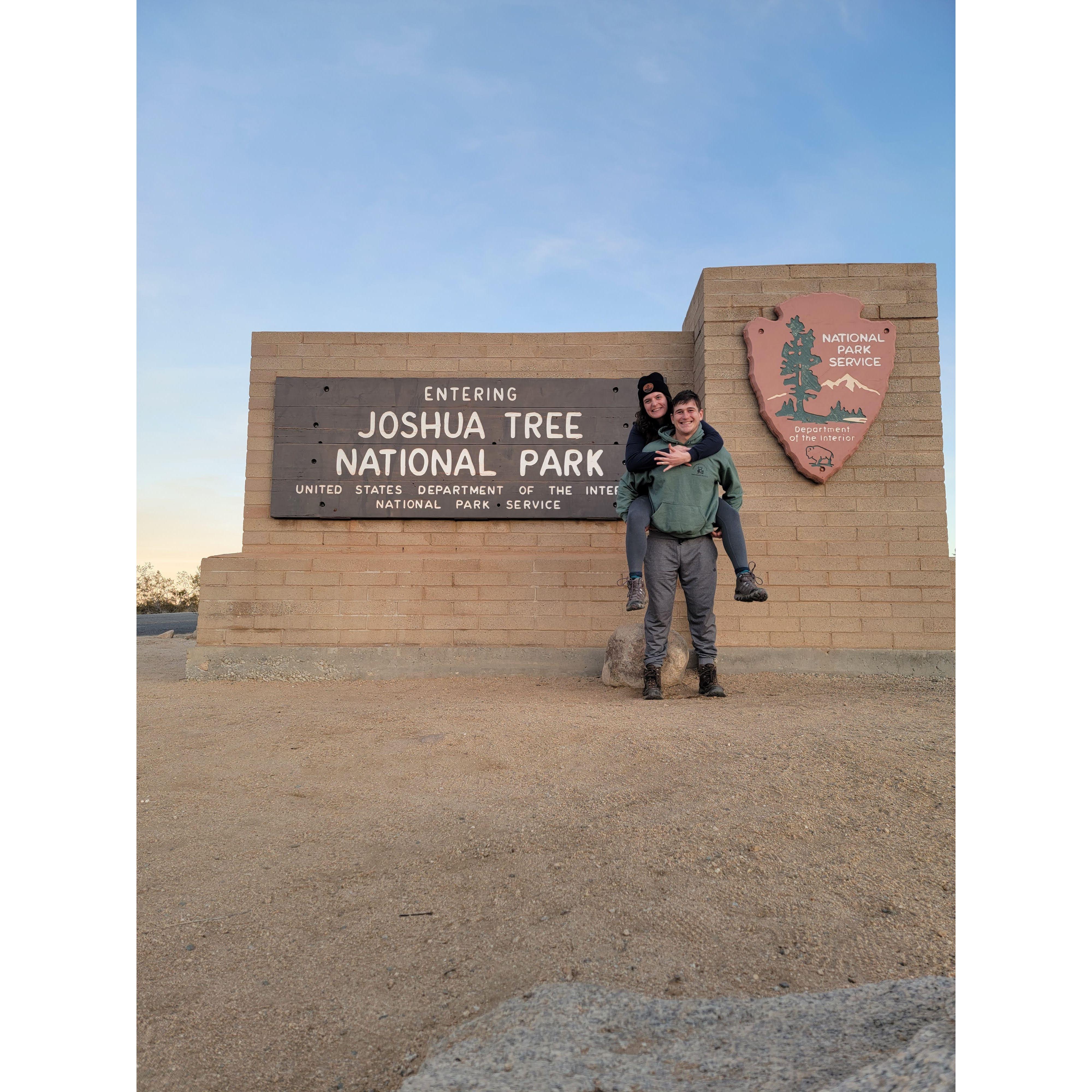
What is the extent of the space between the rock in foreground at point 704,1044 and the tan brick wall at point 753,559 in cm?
455

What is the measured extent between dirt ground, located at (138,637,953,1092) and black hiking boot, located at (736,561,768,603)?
2.51ft

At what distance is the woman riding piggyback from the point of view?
4512mm

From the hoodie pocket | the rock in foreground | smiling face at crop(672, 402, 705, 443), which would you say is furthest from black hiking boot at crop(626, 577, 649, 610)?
the rock in foreground

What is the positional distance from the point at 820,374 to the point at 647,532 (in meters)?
2.41

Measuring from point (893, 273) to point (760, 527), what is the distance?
2.51 meters

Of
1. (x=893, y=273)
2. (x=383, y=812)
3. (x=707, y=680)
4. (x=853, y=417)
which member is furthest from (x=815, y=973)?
(x=893, y=273)

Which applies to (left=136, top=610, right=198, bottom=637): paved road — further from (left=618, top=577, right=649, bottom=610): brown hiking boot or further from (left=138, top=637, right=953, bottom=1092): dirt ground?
(left=138, top=637, right=953, bottom=1092): dirt ground

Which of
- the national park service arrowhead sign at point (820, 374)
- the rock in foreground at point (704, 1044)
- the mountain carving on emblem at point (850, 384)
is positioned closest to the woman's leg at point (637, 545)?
the national park service arrowhead sign at point (820, 374)

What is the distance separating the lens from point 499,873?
81.2 inches

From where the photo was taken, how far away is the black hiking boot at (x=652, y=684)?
4.60 metres

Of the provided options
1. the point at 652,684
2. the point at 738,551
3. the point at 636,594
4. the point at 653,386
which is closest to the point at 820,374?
the point at 653,386

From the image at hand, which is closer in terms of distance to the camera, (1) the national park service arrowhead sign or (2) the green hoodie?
(2) the green hoodie
